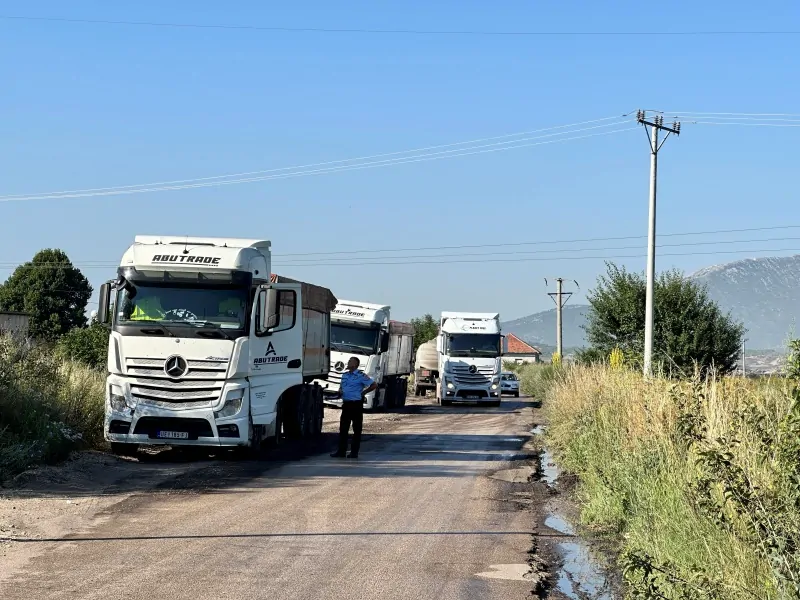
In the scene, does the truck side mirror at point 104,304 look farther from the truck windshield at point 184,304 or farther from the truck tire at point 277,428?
the truck tire at point 277,428

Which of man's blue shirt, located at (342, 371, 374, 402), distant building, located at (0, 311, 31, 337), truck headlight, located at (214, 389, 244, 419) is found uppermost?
distant building, located at (0, 311, 31, 337)

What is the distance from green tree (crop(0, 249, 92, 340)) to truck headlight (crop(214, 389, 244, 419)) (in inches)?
2453

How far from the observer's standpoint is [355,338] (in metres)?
35.5

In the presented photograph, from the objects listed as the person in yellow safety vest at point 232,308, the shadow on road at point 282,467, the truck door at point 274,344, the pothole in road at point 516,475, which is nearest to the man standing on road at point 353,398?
the shadow on road at point 282,467

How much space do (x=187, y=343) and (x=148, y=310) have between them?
880 millimetres

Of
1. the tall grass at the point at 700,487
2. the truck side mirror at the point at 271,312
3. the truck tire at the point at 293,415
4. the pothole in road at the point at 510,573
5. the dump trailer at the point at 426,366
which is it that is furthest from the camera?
the dump trailer at the point at 426,366

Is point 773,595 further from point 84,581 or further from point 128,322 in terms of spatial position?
point 128,322

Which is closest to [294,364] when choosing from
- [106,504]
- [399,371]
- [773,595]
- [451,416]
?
[106,504]

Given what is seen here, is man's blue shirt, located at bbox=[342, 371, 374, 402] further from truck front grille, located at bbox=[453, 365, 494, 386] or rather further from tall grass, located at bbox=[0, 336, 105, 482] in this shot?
truck front grille, located at bbox=[453, 365, 494, 386]

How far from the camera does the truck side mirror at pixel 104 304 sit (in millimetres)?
17469

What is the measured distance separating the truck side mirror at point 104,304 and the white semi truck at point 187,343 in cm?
2

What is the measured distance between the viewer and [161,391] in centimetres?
1722

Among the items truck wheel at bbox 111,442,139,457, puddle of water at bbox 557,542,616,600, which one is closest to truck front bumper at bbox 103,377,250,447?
truck wheel at bbox 111,442,139,457

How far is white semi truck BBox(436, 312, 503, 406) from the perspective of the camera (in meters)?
44.7
